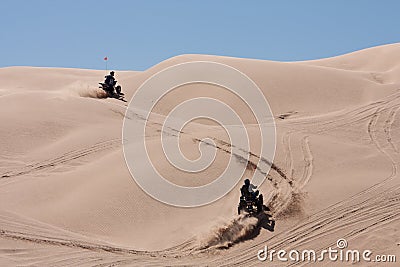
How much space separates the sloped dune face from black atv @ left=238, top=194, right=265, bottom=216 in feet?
0.62

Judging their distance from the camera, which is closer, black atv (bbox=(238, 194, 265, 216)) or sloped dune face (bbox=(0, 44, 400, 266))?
sloped dune face (bbox=(0, 44, 400, 266))

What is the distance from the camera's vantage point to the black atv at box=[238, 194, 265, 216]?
11.7 meters

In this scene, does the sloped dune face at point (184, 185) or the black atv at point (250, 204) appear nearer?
the sloped dune face at point (184, 185)

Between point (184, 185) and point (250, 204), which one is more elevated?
point (184, 185)

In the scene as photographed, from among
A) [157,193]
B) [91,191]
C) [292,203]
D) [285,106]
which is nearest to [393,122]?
[285,106]

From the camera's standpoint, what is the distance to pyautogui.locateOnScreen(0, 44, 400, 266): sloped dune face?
10.2 meters

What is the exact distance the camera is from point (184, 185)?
12797mm

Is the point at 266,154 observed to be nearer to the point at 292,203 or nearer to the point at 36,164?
the point at 292,203

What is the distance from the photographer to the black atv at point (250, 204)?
38.5 feet

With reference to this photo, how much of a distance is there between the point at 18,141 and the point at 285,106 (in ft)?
35.5

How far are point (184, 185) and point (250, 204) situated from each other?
181 centimetres

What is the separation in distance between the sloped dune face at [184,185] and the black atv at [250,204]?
0.62ft

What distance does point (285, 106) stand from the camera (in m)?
22.0

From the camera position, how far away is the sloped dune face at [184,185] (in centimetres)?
1019
